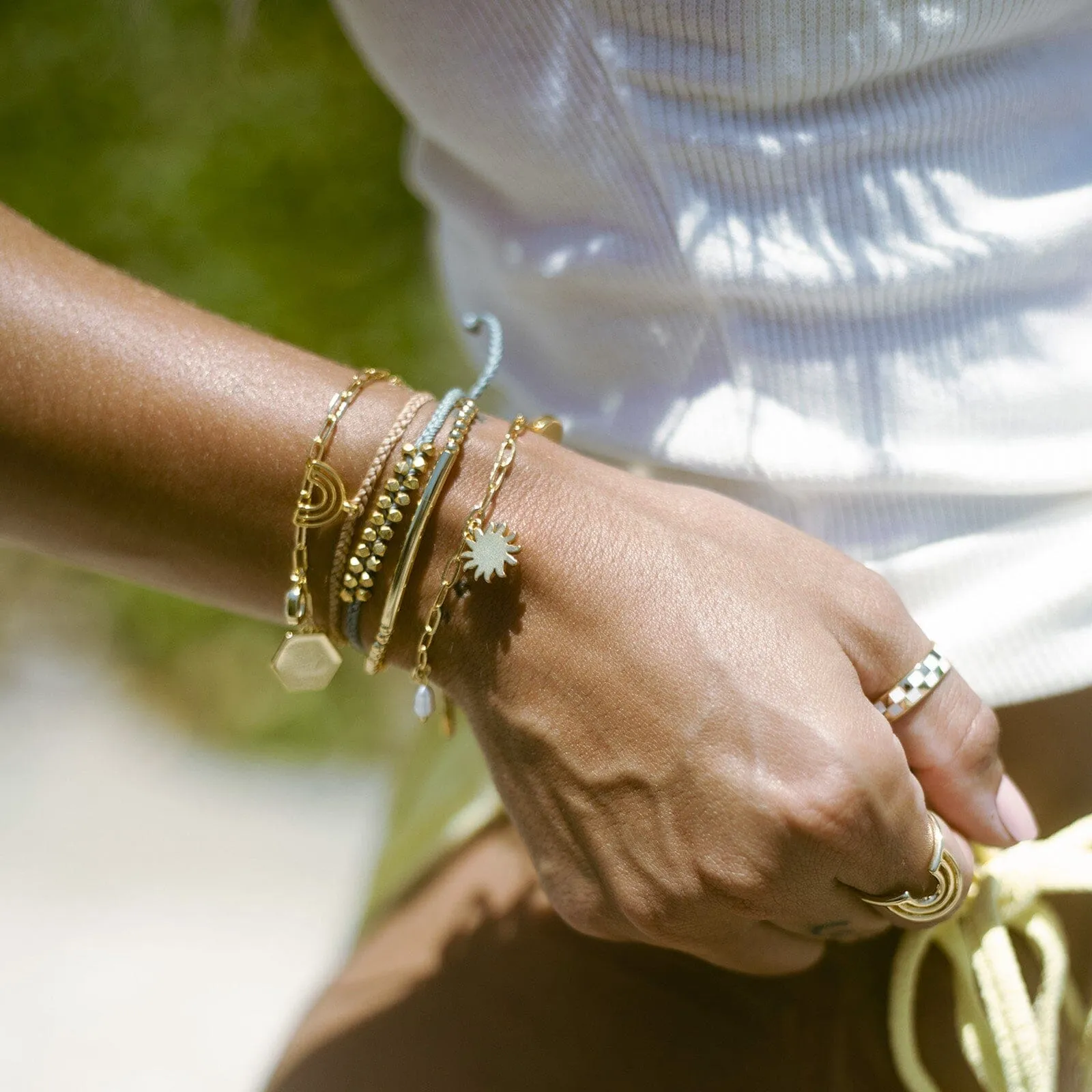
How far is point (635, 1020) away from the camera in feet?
3.06

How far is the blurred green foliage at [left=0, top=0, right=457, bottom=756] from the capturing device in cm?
250

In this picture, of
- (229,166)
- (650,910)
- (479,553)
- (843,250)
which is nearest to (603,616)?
(479,553)

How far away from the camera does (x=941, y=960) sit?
2.97 ft

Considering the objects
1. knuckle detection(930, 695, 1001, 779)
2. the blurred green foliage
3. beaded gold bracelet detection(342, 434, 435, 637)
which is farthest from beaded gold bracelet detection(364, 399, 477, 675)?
the blurred green foliage

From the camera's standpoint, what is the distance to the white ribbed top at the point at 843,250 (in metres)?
0.79

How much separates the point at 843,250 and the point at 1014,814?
455 millimetres

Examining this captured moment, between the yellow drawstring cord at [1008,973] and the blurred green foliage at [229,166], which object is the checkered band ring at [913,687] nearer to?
the yellow drawstring cord at [1008,973]

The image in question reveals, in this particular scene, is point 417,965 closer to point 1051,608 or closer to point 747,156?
point 1051,608

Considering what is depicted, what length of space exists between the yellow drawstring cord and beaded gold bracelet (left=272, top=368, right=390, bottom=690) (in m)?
0.51

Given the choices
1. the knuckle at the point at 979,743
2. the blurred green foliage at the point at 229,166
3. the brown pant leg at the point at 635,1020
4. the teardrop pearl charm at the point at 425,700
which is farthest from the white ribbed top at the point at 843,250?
the blurred green foliage at the point at 229,166

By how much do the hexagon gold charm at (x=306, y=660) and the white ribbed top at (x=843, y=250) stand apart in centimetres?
31

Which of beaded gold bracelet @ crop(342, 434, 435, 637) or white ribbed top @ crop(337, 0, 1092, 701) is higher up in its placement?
white ribbed top @ crop(337, 0, 1092, 701)

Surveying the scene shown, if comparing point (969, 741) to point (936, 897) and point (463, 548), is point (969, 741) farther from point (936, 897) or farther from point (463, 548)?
point (463, 548)

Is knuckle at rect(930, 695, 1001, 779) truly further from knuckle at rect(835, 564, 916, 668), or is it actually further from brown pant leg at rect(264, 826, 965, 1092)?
brown pant leg at rect(264, 826, 965, 1092)
